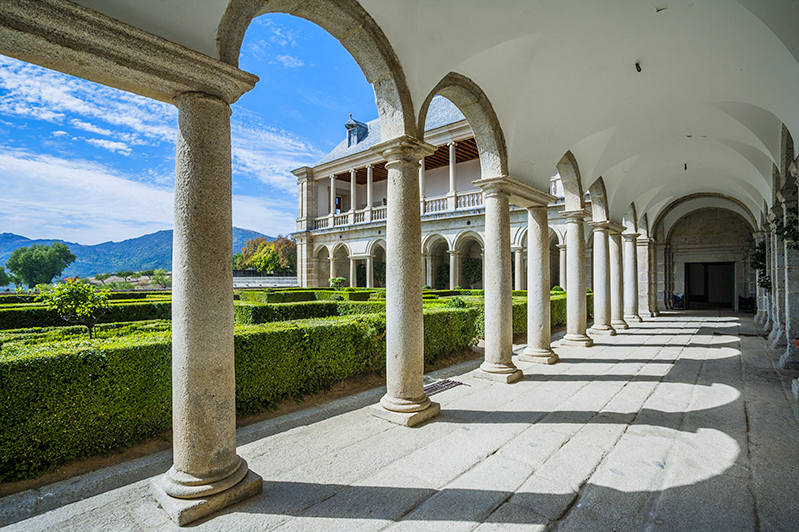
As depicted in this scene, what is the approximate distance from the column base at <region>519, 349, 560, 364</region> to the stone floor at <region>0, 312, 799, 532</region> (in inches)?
51.9

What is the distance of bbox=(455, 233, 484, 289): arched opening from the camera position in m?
23.1

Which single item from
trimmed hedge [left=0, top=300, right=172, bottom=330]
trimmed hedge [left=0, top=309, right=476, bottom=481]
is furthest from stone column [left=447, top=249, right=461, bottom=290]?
trimmed hedge [left=0, top=309, right=476, bottom=481]

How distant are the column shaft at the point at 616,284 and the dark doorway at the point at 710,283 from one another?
48.9 ft

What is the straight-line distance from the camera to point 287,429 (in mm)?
4074

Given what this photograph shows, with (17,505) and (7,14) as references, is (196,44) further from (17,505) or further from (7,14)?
(17,505)

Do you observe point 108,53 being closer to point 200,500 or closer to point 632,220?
point 200,500

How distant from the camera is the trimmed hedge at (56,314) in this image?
9.00 meters

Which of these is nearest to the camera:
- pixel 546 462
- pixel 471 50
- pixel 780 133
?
pixel 546 462

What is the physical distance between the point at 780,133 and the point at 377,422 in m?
7.90

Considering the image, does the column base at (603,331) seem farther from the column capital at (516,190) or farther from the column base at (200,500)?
the column base at (200,500)

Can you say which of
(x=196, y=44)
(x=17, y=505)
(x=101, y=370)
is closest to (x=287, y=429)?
(x=101, y=370)

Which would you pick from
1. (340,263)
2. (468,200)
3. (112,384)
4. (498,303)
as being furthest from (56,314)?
(340,263)

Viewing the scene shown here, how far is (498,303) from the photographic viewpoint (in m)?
5.76

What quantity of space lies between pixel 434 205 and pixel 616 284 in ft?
38.4
